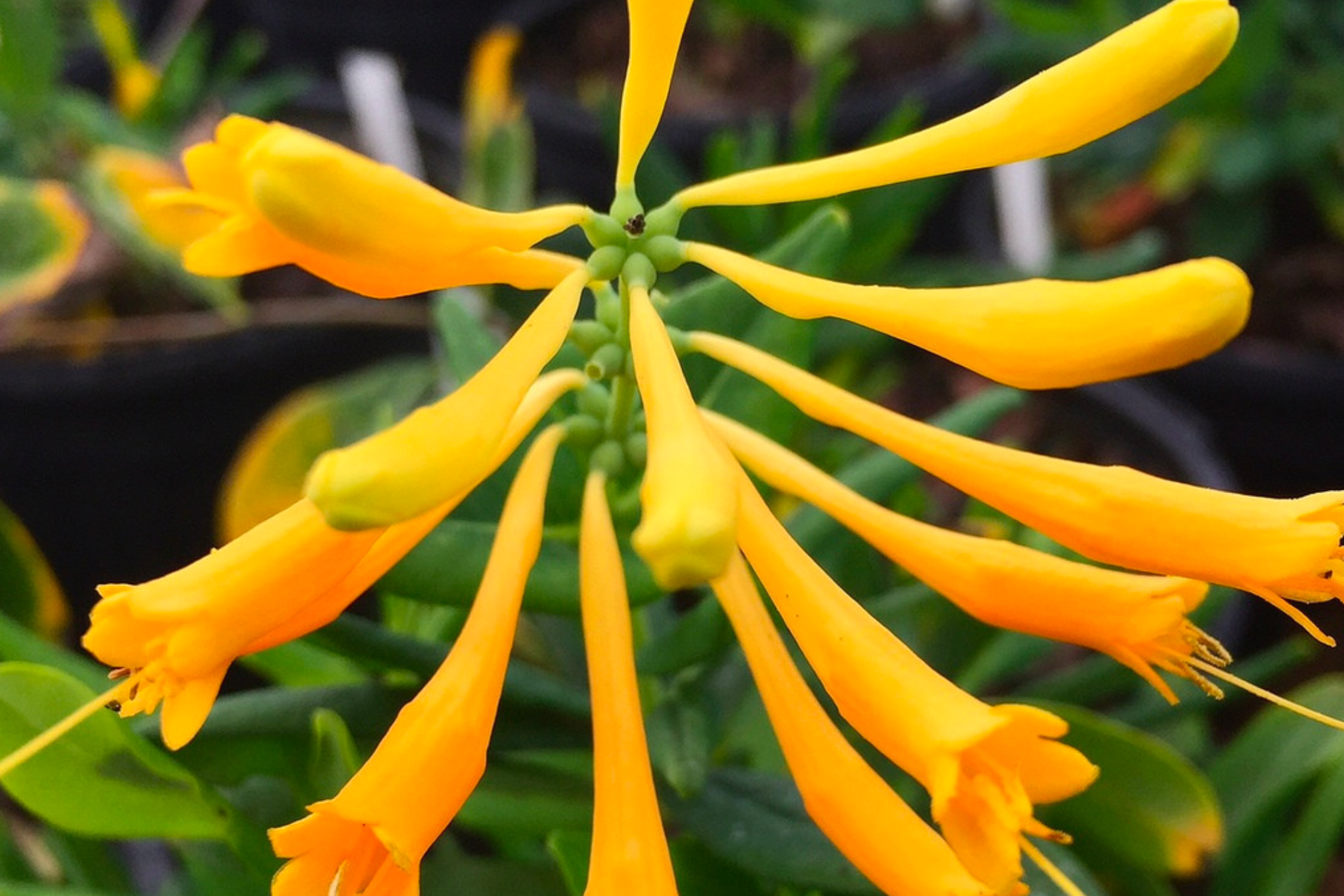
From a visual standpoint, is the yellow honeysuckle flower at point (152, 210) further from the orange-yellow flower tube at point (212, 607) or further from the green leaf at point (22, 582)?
the orange-yellow flower tube at point (212, 607)

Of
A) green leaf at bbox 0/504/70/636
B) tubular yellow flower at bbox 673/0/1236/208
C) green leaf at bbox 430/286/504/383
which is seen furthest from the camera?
green leaf at bbox 0/504/70/636

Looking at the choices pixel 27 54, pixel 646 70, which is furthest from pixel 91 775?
pixel 27 54

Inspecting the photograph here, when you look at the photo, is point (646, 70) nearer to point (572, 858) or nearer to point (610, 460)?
point (610, 460)

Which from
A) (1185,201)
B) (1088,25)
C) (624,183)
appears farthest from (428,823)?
(1185,201)

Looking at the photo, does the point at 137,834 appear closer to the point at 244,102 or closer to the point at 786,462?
the point at 786,462

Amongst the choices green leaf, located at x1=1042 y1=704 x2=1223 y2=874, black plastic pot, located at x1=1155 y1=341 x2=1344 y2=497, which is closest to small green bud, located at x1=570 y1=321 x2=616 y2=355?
green leaf, located at x1=1042 y1=704 x2=1223 y2=874

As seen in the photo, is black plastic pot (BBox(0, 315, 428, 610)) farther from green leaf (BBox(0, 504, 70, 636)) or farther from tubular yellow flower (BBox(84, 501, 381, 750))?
tubular yellow flower (BBox(84, 501, 381, 750))
